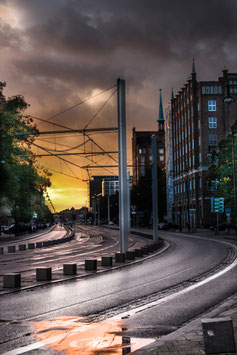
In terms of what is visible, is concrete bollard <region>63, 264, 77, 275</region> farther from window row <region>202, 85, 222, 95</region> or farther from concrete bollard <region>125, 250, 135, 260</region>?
→ window row <region>202, 85, 222, 95</region>

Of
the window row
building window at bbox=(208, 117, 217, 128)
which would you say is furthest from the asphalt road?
the window row

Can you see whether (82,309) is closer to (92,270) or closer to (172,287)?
(172,287)

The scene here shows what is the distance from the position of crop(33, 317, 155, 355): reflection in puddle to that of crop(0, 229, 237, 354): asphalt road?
0.05ft

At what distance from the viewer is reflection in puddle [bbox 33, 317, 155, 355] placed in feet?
22.7

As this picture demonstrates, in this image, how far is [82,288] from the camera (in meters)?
13.9

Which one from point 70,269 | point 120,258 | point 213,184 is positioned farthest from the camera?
point 213,184

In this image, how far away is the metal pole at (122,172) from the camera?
2597 cm

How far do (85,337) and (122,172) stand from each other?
1869 centimetres

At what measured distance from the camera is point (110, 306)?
1093 centimetres

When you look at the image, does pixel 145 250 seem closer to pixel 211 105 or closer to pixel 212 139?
pixel 212 139

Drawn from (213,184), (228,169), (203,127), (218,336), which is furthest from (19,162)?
(203,127)

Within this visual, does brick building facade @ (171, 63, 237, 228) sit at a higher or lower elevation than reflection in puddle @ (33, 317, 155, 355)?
higher

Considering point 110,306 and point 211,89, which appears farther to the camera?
point 211,89

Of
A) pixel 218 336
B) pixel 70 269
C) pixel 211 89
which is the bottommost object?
pixel 70 269
